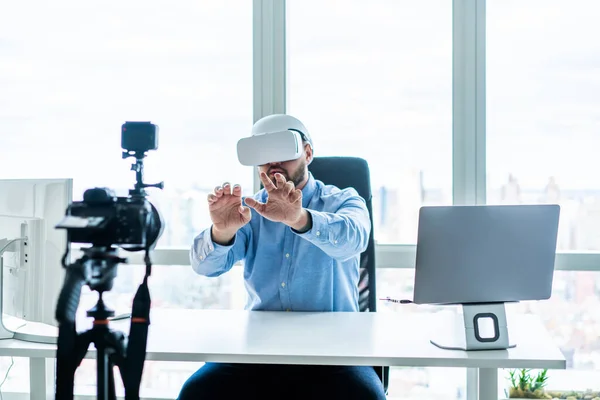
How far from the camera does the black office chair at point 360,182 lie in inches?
88.3

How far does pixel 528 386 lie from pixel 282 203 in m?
1.58

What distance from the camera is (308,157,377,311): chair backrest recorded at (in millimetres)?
2242

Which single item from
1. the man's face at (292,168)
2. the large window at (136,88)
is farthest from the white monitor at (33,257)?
the large window at (136,88)

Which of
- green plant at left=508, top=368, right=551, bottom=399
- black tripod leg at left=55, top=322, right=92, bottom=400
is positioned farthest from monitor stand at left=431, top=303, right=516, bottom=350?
green plant at left=508, top=368, right=551, bottom=399

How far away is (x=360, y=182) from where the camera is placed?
227cm

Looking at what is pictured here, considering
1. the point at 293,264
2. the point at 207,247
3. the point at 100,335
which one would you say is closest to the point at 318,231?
the point at 293,264

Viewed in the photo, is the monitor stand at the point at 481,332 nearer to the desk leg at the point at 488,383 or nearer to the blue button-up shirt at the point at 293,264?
the desk leg at the point at 488,383

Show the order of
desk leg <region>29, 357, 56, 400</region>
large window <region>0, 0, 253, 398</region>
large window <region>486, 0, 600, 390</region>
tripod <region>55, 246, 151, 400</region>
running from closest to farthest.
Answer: tripod <region>55, 246, 151, 400</region>, desk leg <region>29, 357, 56, 400</region>, large window <region>486, 0, 600, 390</region>, large window <region>0, 0, 253, 398</region>

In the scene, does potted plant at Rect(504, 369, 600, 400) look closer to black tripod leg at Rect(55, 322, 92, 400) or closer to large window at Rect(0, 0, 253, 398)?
large window at Rect(0, 0, 253, 398)

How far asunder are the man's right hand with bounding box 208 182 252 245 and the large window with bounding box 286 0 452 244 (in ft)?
3.61

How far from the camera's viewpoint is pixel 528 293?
1.75 m

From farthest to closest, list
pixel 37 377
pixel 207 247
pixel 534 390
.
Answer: pixel 534 390, pixel 37 377, pixel 207 247

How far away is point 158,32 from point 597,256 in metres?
2.32

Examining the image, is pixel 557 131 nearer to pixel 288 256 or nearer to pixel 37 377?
pixel 288 256
